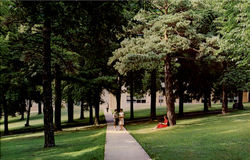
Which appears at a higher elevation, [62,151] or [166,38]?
[166,38]

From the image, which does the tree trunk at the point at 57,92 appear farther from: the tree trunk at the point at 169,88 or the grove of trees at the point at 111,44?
the tree trunk at the point at 169,88

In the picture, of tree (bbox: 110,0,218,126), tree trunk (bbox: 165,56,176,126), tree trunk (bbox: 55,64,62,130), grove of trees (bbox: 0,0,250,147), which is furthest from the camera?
tree trunk (bbox: 55,64,62,130)

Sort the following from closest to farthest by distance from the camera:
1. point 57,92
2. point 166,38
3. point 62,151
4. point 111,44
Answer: point 62,151
point 166,38
point 111,44
point 57,92

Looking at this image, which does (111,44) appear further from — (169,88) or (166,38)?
(169,88)

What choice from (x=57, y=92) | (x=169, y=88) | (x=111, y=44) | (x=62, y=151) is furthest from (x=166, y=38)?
(x=62, y=151)

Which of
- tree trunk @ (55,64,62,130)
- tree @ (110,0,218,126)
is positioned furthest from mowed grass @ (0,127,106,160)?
tree trunk @ (55,64,62,130)

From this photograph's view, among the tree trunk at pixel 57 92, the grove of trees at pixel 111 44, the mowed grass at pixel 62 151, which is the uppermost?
the grove of trees at pixel 111 44

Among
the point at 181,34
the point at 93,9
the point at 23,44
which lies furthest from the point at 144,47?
the point at 93,9

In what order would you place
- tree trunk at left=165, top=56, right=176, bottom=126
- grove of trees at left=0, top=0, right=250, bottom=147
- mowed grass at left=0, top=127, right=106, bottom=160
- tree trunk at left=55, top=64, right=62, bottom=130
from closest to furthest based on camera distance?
grove of trees at left=0, top=0, right=250, bottom=147, mowed grass at left=0, top=127, right=106, bottom=160, tree trunk at left=165, top=56, right=176, bottom=126, tree trunk at left=55, top=64, right=62, bottom=130

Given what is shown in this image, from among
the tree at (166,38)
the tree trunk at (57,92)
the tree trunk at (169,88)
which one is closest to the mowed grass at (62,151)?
the tree at (166,38)

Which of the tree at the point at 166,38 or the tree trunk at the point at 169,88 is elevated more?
the tree at the point at 166,38

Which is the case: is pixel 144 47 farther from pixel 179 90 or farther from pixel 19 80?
pixel 179 90

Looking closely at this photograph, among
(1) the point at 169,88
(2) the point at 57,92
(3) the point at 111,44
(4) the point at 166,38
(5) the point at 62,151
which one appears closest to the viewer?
(5) the point at 62,151

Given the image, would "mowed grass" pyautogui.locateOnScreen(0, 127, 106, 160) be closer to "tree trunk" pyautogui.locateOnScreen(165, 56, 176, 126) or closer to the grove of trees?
the grove of trees
